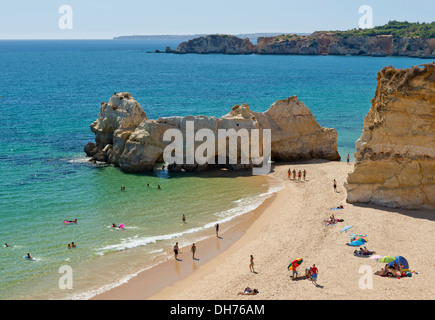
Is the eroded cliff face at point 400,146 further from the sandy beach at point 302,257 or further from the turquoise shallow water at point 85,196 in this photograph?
the turquoise shallow water at point 85,196

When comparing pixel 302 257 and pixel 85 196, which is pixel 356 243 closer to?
pixel 302 257

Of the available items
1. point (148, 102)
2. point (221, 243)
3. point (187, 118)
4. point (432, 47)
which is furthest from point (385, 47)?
point (221, 243)

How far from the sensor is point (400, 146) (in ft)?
96.8

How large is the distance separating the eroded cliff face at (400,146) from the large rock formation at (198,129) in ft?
38.7

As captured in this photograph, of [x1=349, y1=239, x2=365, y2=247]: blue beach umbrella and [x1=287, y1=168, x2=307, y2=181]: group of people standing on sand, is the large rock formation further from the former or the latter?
[x1=349, y1=239, x2=365, y2=247]: blue beach umbrella

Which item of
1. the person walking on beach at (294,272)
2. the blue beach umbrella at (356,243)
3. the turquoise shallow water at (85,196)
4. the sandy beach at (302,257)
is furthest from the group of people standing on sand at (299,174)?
the person walking on beach at (294,272)

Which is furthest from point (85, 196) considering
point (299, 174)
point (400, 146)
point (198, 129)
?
point (400, 146)

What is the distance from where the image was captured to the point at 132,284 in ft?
73.9

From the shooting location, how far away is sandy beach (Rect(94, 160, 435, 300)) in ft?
66.8

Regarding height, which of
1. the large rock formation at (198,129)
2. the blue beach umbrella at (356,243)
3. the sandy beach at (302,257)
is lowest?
the sandy beach at (302,257)

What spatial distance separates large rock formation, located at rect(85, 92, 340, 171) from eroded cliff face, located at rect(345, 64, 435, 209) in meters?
11.8

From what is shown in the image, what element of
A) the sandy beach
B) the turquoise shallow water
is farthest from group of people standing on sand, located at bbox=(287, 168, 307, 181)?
the sandy beach

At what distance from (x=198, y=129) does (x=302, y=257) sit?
60.4 ft

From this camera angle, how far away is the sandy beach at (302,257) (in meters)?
20.4
